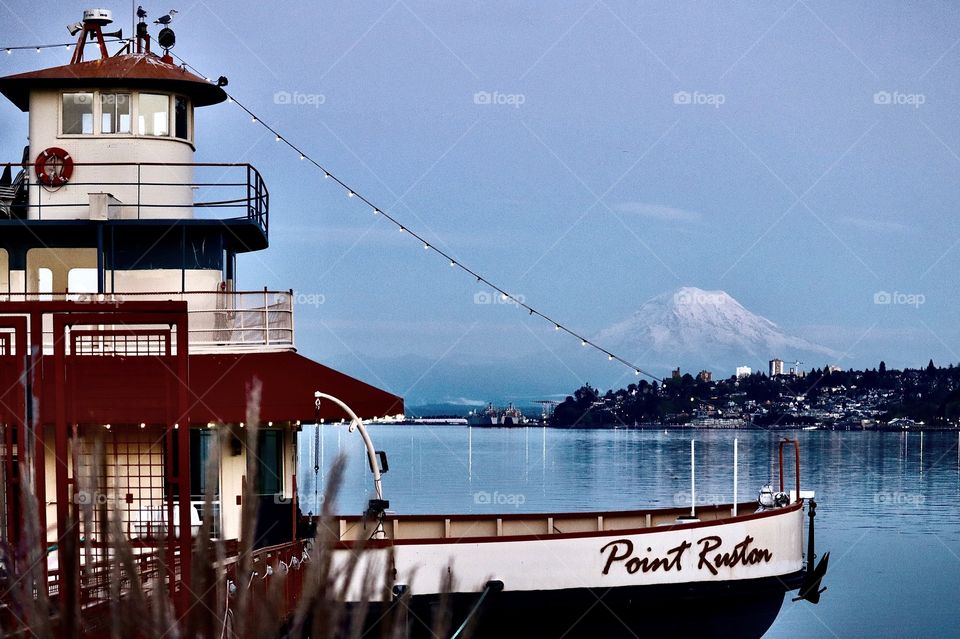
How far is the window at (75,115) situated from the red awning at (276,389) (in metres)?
5.14

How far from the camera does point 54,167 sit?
67.2 ft

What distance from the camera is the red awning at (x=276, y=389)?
17.0 metres

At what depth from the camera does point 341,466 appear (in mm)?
3840

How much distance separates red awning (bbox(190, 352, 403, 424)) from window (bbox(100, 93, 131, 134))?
4.90 metres

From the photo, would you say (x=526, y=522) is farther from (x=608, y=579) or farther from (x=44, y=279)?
(x=44, y=279)

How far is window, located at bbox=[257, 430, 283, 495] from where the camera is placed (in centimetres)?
1841

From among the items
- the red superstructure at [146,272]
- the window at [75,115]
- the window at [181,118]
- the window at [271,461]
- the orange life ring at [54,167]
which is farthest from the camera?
the window at [181,118]

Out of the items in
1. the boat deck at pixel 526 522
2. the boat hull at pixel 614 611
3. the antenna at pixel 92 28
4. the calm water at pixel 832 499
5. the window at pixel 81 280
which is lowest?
the calm water at pixel 832 499

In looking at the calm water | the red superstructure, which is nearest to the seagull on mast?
the red superstructure

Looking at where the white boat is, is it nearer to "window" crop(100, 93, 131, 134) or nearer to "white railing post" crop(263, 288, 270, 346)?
"white railing post" crop(263, 288, 270, 346)

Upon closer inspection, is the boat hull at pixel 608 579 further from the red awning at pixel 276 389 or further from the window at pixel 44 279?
the window at pixel 44 279

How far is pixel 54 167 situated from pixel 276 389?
597 centimetres

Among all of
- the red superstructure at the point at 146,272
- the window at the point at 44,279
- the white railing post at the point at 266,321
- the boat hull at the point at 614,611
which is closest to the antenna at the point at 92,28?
the red superstructure at the point at 146,272

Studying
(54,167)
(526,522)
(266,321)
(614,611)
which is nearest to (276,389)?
(266,321)
